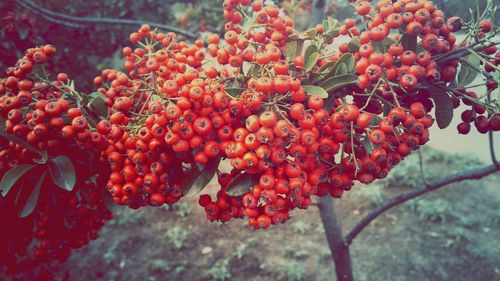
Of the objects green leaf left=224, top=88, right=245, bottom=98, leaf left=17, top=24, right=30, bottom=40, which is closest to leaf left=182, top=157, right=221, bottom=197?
green leaf left=224, top=88, right=245, bottom=98

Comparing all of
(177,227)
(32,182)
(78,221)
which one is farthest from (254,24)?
(177,227)

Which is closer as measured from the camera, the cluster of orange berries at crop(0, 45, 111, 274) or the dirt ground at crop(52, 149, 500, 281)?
the cluster of orange berries at crop(0, 45, 111, 274)

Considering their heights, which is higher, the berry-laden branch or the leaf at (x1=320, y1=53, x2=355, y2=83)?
the berry-laden branch

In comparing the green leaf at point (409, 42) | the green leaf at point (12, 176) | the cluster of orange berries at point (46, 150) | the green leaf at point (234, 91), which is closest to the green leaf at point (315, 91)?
the green leaf at point (234, 91)

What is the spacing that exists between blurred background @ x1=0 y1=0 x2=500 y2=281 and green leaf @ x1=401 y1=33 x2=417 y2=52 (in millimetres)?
2809

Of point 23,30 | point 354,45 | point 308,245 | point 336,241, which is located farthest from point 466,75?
point 308,245

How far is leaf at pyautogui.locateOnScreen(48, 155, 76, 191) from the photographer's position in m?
1.85

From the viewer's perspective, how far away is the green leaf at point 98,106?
195 centimetres

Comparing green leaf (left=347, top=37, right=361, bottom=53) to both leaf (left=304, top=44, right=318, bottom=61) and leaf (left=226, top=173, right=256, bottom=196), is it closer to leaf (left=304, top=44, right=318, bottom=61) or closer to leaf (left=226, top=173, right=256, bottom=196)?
leaf (left=304, top=44, right=318, bottom=61)

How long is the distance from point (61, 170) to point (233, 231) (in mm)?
4250

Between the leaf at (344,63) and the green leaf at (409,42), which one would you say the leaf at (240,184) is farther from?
the green leaf at (409,42)

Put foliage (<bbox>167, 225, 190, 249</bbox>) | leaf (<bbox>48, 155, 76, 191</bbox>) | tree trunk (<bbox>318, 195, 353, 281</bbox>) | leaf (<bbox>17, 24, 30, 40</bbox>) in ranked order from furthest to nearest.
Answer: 1. foliage (<bbox>167, 225, 190, 249</bbox>)
2. leaf (<bbox>17, 24, 30, 40</bbox>)
3. tree trunk (<bbox>318, 195, 353, 281</bbox>)
4. leaf (<bbox>48, 155, 76, 191</bbox>)

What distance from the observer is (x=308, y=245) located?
5543 mm

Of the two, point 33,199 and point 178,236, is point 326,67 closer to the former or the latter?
point 33,199
